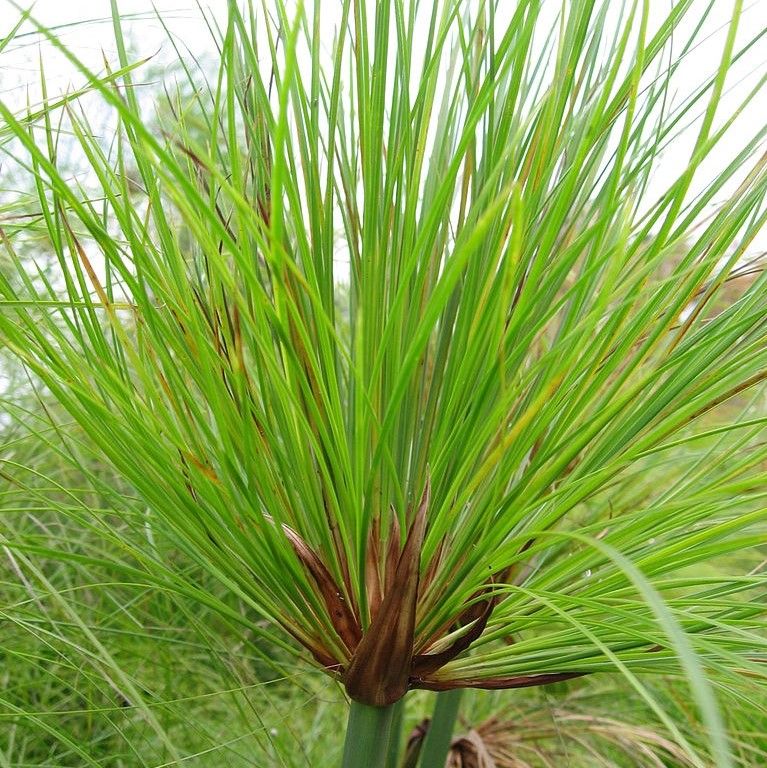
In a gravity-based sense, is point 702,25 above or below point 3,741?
above

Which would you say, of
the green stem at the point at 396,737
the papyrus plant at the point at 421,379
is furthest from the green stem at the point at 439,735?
the papyrus plant at the point at 421,379

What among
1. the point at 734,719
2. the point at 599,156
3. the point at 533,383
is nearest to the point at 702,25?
the point at 599,156

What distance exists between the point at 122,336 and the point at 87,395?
0.19 feet

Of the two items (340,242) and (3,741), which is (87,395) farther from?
(340,242)

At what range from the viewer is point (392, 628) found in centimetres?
38

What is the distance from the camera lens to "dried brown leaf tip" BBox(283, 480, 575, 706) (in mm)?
374

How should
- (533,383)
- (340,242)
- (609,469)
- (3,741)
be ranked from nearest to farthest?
(609,469) < (533,383) < (3,741) < (340,242)

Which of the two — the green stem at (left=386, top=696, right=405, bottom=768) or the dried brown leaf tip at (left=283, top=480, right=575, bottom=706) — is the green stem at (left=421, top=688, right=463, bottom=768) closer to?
the green stem at (left=386, top=696, right=405, bottom=768)

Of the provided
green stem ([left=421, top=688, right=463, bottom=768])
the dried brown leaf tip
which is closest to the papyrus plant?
the dried brown leaf tip

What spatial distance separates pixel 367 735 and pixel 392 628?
91mm

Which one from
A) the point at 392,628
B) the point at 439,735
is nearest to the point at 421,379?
the point at 392,628

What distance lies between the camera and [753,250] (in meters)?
0.71

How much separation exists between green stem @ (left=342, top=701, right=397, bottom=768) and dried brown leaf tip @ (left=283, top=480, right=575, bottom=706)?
17 millimetres

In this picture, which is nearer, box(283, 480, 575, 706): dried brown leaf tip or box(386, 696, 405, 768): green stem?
box(283, 480, 575, 706): dried brown leaf tip
